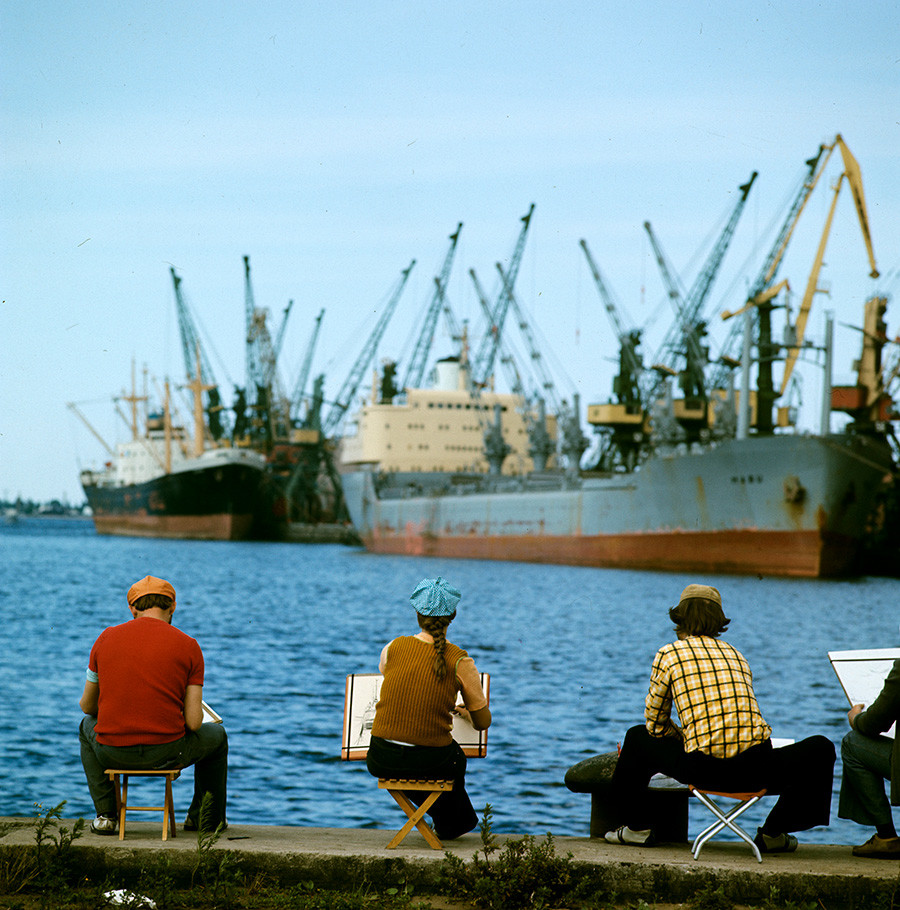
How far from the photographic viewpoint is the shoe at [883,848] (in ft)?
14.8

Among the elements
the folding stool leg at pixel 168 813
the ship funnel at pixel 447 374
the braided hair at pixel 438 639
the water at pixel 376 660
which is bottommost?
the water at pixel 376 660

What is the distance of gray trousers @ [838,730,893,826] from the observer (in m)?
4.38

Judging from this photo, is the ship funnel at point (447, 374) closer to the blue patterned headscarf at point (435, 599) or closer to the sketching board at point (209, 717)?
the sketching board at point (209, 717)

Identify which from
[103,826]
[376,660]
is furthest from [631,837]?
[376,660]

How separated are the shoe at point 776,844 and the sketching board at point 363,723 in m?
1.18

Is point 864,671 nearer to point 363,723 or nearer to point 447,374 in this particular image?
point 363,723

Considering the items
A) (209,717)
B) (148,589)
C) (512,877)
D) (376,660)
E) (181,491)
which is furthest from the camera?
(181,491)

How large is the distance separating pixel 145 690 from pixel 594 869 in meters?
1.80

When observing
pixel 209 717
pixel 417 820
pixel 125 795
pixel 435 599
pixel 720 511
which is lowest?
pixel 417 820

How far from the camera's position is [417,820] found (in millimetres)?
4473

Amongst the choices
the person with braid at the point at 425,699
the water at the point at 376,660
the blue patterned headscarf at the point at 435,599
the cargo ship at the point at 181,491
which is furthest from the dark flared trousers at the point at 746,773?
the cargo ship at the point at 181,491

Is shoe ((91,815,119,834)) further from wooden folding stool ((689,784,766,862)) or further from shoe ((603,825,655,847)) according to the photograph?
wooden folding stool ((689,784,766,862))

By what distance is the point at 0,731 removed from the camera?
13.6 metres

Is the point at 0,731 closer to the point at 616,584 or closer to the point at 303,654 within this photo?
the point at 303,654
